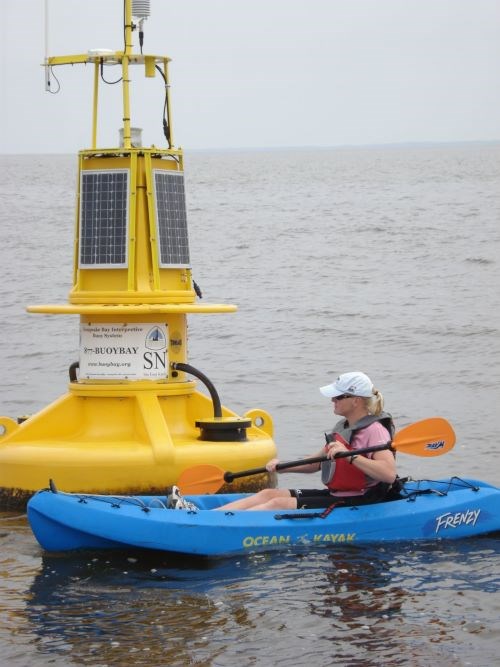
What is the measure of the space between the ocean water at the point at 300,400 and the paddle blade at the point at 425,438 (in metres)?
0.64

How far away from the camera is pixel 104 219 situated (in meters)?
10.4

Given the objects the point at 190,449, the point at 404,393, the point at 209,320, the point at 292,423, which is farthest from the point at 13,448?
the point at 209,320

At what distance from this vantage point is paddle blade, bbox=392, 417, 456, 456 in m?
9.24

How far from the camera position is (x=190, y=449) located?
32.6 ft

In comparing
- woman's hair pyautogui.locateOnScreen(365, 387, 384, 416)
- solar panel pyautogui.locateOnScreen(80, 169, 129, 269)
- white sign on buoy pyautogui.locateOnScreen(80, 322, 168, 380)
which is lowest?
woman's hair pyautogui.locateOnScreen(365, 387, 384, 416)

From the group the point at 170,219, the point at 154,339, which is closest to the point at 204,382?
the point at 154,339

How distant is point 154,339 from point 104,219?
948mm

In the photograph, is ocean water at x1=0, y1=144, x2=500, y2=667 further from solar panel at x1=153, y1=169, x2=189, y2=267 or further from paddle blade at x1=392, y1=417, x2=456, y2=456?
solar panel at x1=153, y1=169, x2=189, y2=267

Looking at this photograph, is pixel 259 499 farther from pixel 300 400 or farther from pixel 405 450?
pixel 300 400

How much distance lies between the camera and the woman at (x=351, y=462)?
884 cm

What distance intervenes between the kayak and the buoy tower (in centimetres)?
99

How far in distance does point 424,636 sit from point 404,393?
29.6 feet

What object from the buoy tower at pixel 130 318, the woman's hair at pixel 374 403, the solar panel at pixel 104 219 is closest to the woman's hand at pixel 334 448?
the woman's hair at pixel 374 403

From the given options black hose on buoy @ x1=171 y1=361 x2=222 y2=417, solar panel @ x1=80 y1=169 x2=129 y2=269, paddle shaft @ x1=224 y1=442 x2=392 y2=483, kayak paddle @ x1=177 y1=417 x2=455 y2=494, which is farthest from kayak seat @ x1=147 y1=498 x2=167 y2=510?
solar panel @ x1=80 y1=169 x2=129 y2=269
